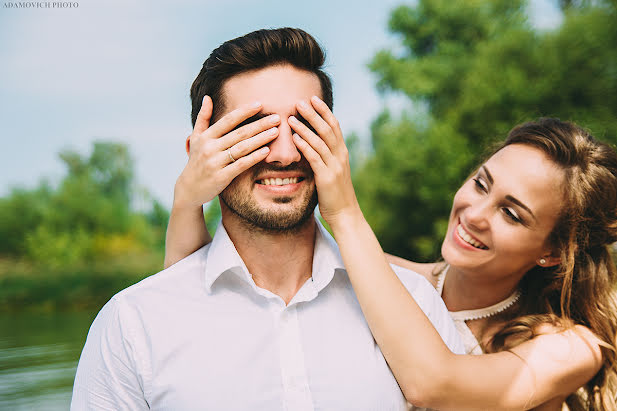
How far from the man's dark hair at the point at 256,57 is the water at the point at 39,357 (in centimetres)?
1103

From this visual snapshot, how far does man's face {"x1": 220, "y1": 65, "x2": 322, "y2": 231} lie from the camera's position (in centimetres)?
172

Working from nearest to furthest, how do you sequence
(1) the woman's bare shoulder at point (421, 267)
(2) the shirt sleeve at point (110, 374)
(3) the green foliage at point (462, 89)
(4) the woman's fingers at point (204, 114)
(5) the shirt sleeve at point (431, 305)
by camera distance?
1. (2) the shirt sleeve at point (110, 374)
2. (4) the woman's fingers at point (204, 114)
3. (5) the shirt sleeve at point (431, 305)
4. (1) the woman's bare shoulder at point (421, 267)
5. (3) the green foliage at point (462, 89)

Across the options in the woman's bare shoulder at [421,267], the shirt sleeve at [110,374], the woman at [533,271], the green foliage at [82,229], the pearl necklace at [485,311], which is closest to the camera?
the shirt sleeve at [110,374]

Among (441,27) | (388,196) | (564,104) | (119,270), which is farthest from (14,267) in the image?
(564,104)

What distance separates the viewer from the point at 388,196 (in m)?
19.4

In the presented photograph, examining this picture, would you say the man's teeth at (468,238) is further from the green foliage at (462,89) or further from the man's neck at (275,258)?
the green foliage at (462,89)

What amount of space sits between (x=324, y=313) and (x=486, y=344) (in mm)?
1205

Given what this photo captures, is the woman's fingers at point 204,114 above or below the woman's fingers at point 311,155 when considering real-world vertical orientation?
above

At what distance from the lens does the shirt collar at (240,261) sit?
68.6 inches

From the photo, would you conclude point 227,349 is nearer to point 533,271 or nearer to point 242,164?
point 242,164

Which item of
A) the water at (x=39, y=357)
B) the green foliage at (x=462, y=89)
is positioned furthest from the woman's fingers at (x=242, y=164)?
the water at (x=39, y=357)

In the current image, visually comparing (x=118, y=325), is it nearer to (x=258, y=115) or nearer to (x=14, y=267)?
(x=258, y=115)

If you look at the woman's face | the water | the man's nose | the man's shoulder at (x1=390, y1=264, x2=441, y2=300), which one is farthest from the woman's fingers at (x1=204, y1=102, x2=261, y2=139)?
the water

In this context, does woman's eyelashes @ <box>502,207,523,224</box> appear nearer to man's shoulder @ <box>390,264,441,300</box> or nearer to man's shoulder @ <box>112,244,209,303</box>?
man's shoulder @ <box>390,264,441,300</box>
